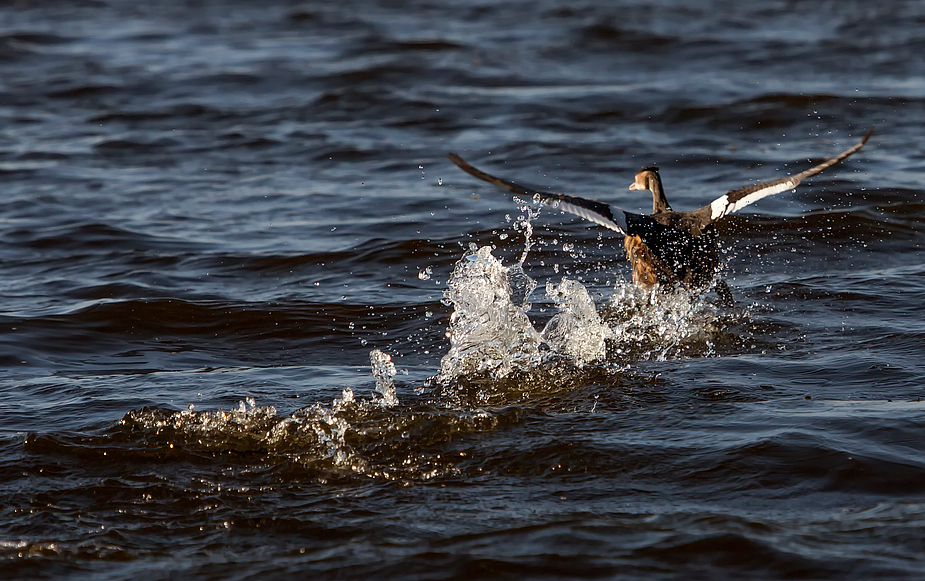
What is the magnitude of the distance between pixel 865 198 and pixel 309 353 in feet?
18.5

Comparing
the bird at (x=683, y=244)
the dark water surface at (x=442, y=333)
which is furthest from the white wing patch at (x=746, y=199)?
the dark water surface at (x=442, y=333)

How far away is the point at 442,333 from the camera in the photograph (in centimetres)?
730

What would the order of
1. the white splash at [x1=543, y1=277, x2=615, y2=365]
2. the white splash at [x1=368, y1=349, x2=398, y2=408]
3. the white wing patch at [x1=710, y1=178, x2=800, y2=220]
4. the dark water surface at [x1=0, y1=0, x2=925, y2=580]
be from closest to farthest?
the dark water surface at [x1=0, y1=0, x2=925, y2=580] < the white splash at [x1=368, y1=349, x2=398, y2=408] < the white splash at [x1=543, y1=277, x2=615, y2=365] < the white wing patch at [x1=710, y1=178, x2=800, y2=220]

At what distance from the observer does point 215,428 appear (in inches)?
215

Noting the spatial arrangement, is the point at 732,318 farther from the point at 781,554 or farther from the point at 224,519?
the point at 224,519

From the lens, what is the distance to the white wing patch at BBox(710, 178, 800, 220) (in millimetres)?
7155

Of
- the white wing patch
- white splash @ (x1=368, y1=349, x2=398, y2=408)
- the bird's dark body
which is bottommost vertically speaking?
white splash @ (x1=368, y1=349, x2=398, y2=408)

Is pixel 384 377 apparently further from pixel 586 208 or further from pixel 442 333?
pixel 586 208

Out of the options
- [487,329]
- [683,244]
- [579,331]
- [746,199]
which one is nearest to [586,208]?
[579,331]

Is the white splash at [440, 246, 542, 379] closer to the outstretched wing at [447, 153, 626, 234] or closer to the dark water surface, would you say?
the dark water surface

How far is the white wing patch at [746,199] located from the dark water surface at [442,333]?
685mm

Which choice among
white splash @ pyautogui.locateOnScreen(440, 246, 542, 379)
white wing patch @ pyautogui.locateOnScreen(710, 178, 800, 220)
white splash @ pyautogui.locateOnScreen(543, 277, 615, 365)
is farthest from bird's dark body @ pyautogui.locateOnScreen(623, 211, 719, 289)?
white splash @ pyautogui.locateOnScreen(440, 246, 542, 379)

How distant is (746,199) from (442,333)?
Result: 7.27 ft

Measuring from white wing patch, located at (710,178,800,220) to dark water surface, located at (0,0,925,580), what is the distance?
685 mm
